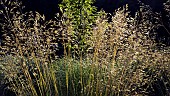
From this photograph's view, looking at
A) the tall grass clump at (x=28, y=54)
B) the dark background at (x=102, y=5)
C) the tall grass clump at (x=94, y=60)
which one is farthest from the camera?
the dark background at (x=102, y=5)

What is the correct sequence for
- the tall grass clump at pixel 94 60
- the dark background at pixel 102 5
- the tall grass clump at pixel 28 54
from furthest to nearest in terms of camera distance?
the dark background at pixel 102 5, the tall grass clump at pixel 28 54, the tall grass clump at pixel 94 60

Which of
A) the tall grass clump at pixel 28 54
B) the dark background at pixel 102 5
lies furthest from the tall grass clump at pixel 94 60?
the dark background at pixel 102 5

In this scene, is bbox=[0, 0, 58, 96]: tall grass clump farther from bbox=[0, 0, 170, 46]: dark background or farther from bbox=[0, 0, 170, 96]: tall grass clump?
bbox=[0, 0, 170, 46]: dark background

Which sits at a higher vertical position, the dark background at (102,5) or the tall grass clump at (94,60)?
the dark background at (102,5)

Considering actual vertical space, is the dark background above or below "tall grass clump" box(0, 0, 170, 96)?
above

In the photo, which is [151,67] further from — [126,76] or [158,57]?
[126,76]

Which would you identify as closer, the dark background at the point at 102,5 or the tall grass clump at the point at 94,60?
the tall grass clump at the point at 94,60

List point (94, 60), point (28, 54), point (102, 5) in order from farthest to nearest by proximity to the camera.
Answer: point (102, 5)
point (28, 54)
point (94, 60)

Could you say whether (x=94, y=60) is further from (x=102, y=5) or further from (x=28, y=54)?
(x=102, y=5)

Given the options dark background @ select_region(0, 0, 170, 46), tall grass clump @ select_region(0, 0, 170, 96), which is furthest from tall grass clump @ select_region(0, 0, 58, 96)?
dark background @ select_region(0, 0, 170, 46)

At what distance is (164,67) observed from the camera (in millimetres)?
4934

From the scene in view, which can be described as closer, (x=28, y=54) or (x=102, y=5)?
(x=28, y=54)

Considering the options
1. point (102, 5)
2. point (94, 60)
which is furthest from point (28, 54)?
point (102, 5)

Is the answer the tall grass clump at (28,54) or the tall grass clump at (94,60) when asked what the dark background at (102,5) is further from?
the tall grass clump at (28,54)
